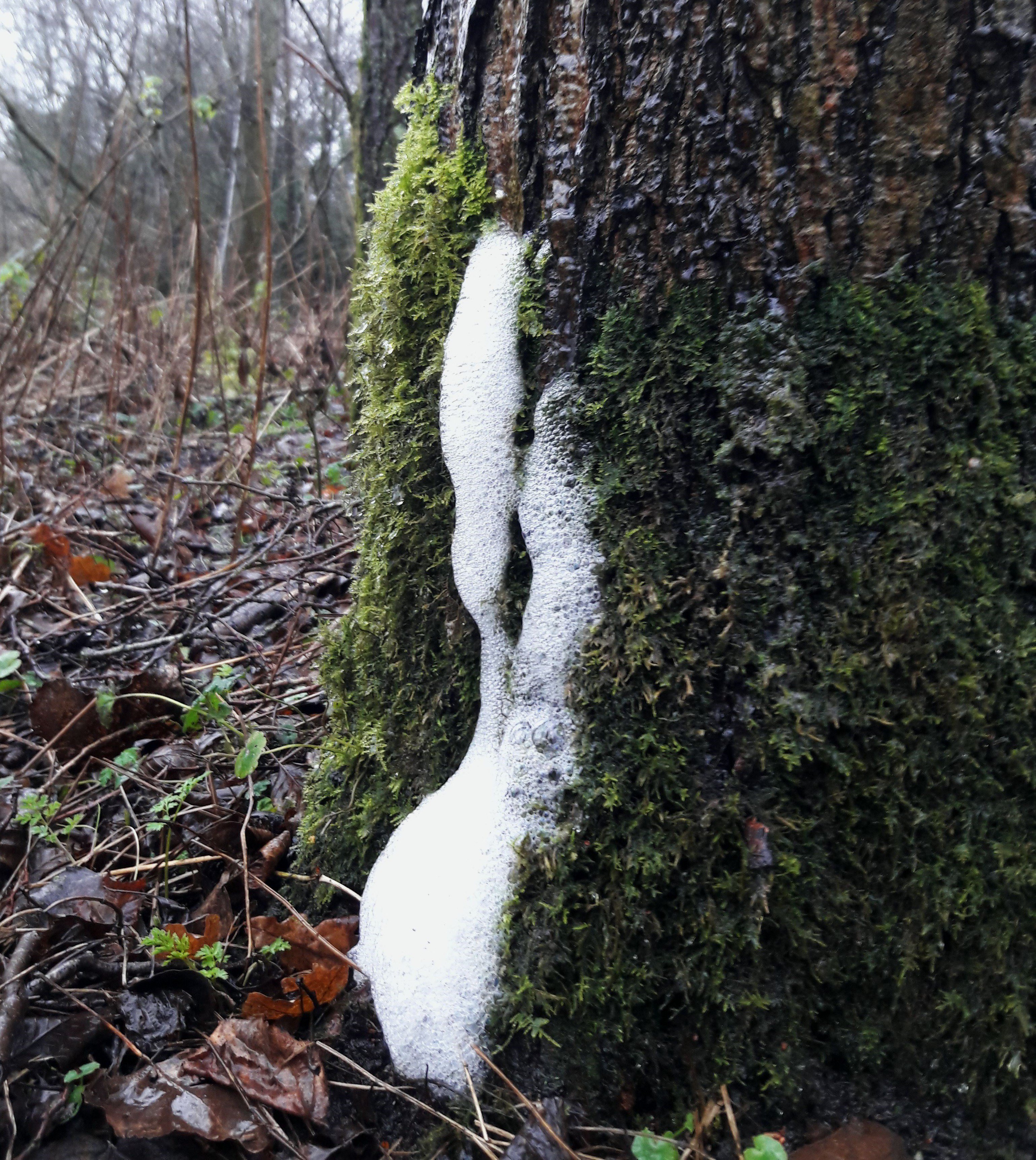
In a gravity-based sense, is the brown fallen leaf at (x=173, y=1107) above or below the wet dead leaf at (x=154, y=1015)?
below

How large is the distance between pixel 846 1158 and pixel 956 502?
82 cm

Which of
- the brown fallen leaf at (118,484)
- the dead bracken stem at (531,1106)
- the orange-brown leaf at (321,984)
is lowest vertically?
the dead bracken stem at (531,1106)

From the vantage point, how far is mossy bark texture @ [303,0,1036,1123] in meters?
0.93

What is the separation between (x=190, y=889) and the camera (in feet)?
4.66

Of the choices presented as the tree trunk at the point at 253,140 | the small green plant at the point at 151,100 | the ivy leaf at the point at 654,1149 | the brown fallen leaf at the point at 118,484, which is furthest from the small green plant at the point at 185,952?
the tree trunk at the point at 253,140

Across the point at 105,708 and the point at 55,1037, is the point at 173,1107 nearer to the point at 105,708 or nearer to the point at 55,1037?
the point at 55,1037

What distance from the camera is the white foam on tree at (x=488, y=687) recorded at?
111 centimetres

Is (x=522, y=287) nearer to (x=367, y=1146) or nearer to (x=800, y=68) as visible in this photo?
(x=800, y=68)

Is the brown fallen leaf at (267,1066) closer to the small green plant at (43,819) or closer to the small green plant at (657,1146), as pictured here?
the small green plant at (657,1146)

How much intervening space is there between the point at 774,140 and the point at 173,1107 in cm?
145

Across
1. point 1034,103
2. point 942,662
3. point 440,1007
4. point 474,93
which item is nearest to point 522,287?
point 474,93

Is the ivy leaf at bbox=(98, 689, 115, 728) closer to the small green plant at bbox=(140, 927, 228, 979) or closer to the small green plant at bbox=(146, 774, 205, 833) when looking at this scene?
the small green plant at bbox=(146, 774, 205, 833)

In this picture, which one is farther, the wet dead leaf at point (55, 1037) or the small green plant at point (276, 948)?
the small green plant at point (276, 948)

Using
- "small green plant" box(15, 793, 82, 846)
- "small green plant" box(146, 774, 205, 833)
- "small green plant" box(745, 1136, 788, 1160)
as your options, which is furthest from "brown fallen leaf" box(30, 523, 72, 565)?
"small green plant" box(745, 1136, 788, 1160)
